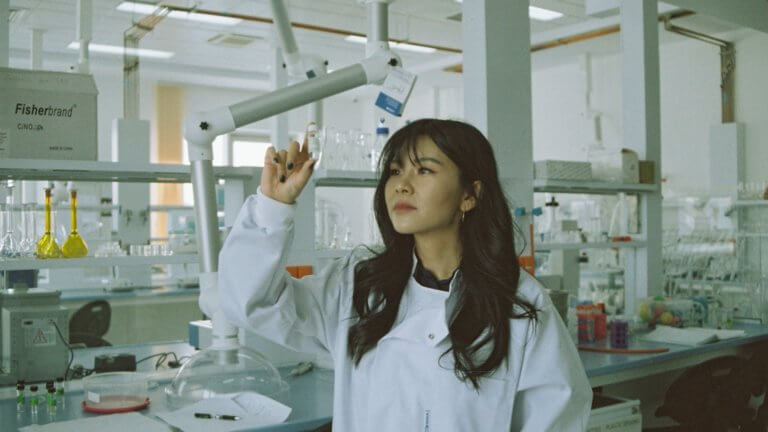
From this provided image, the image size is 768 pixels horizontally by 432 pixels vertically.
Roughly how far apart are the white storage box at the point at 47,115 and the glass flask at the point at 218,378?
2.73 feet

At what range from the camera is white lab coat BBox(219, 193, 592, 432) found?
150cm

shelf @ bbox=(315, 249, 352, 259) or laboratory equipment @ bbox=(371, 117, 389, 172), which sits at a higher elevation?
laboratory equipment @ bbox=(371, 117, 389, 172)

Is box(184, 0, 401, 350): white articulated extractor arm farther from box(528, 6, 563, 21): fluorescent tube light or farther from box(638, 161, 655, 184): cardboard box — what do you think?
box(528, 6, 563, 21): fluorescent tube light

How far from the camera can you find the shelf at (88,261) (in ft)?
7.55

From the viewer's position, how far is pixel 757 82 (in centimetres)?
690

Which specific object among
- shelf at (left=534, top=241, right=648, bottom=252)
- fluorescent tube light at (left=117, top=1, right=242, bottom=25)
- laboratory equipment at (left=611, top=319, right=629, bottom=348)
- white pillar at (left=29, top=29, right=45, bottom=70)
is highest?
fluorescent tube light at (left=117, top=1, right=242, bottom=25)

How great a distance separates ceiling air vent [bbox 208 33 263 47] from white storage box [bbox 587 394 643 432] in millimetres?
5956

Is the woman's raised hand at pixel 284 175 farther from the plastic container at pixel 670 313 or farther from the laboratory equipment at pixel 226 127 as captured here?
the plastic container at pixel 670 313

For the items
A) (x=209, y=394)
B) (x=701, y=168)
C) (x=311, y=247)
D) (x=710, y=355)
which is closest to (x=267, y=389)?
(x=209, y=394)

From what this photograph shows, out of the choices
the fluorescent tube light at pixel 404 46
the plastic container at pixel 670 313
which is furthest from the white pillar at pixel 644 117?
the fluorescent tube light at pixel 404 46

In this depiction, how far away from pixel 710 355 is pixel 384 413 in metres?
2.29

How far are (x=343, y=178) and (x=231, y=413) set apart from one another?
1103mm

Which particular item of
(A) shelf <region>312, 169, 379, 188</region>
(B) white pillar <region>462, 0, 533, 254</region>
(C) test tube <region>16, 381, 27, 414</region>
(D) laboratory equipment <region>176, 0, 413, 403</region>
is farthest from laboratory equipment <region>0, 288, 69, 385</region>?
(B) white pillar <region>462, 0, 533, 254</region>

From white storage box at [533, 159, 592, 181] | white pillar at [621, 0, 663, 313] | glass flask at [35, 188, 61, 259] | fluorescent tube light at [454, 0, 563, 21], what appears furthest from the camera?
fluorescent tube light at [454, 0, 563, 21]
